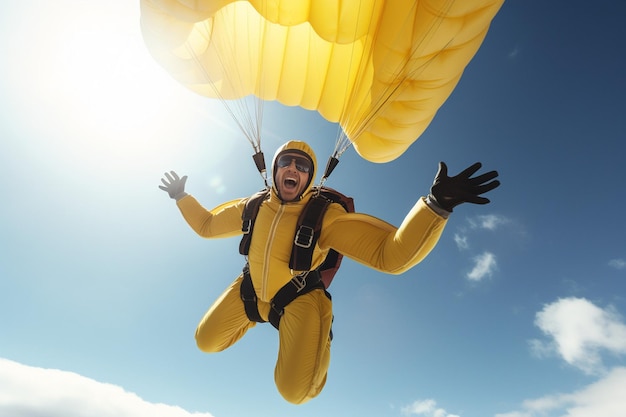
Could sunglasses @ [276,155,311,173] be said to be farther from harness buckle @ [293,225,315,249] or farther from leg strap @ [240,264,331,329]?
leg strap @ [240,264,331,329]

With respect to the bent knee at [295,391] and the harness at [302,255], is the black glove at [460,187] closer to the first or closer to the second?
the harness at [302,255]

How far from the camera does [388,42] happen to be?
367 centimetres

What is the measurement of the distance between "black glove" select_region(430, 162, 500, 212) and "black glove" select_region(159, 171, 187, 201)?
325 centimetres

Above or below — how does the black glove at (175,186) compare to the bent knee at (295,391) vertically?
above

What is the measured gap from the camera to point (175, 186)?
4.48 meters

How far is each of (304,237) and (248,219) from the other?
0.76 meters

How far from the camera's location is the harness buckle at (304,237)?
3127 millimetres

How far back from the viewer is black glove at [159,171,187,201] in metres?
4.45

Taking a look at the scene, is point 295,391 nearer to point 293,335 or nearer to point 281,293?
point 293,335

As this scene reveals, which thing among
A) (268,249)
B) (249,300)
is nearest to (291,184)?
(268,249)

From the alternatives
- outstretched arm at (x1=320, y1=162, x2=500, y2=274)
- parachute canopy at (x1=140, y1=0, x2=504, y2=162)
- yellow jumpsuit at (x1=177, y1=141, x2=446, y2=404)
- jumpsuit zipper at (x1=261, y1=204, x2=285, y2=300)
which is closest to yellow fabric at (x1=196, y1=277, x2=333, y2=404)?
yellow jumpsuit at (x1=177, y1=141, x2=446, y2=404)

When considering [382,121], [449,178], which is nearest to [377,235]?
[449,178]

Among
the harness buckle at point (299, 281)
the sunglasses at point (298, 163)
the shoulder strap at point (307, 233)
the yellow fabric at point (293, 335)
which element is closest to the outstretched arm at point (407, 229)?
the shoulder strap at point (307, 233)

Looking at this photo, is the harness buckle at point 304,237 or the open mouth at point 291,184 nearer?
the harness buckle at point 304,237
